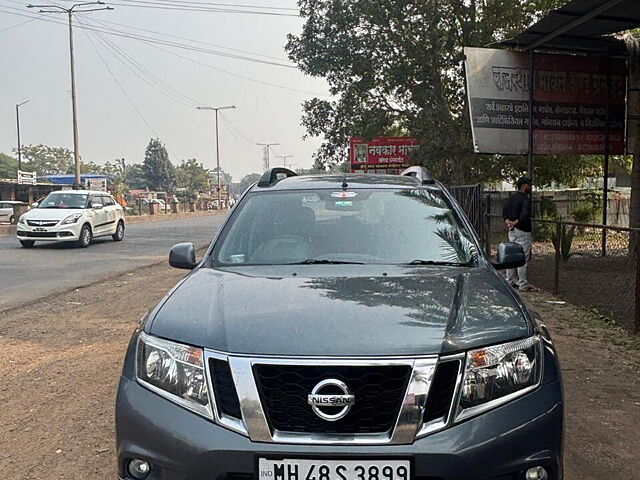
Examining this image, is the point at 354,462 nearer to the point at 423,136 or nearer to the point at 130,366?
the point at 130,366

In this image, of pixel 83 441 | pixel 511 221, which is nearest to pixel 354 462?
pixel 83 441

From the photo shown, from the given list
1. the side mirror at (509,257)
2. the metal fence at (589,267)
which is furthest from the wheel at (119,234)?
the side mirror at (509,257)

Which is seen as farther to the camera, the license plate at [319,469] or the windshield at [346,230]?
the windshield at [346,230]

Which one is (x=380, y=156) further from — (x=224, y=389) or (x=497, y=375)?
(x=224, y=389)

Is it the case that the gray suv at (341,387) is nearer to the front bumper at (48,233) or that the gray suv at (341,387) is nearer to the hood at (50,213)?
the front bumper at (48,233)

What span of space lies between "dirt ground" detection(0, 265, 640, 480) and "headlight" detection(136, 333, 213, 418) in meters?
1.23

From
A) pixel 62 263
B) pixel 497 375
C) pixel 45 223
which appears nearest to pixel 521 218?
pixel 497 375

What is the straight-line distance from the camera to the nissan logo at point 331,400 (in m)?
2.11

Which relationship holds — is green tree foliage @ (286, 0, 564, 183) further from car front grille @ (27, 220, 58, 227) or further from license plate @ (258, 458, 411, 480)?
license plate @ (258, 458, 411, 480)

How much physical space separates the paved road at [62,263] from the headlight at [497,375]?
7727mm

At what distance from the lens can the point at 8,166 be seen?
99312 millimetres

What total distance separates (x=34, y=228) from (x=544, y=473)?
54.0 feet

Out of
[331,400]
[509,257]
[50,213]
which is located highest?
[509,257]

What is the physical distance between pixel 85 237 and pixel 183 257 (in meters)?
14.7
